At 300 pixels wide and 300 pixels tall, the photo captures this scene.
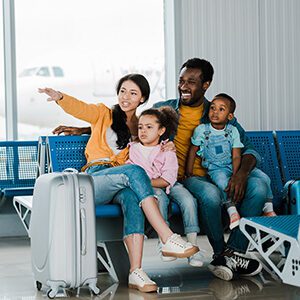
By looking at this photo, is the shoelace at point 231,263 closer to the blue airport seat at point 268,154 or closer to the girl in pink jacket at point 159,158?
the girl in pink jacket at point 159,158

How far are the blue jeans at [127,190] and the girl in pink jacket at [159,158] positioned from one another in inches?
10.8

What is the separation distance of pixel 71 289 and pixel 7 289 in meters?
0.35

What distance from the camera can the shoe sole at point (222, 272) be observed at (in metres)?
→ 4.77

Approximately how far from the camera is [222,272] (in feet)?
15.8

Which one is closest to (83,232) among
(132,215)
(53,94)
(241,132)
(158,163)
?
(132,215)

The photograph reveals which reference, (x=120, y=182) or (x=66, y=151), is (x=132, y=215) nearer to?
(x=120, y=182)

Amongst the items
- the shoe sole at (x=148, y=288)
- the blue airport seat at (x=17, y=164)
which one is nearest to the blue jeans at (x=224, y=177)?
the shoe sole at (x=148, y=288)

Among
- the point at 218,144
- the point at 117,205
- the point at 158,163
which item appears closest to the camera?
the point at 117,205

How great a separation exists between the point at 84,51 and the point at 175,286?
4103mm

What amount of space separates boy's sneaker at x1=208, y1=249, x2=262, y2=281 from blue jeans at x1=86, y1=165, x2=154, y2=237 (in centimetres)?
60

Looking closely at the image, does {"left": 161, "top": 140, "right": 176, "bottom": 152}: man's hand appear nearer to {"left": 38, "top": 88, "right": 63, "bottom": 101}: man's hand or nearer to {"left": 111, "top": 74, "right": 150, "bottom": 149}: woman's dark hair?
{"left": 111, "top": 74, "right": 150, "bottom": 149}: woman's dark hair

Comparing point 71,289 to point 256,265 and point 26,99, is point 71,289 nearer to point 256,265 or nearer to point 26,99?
point 256,265

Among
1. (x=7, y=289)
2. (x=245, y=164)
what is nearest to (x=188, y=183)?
(x=245, y=164)

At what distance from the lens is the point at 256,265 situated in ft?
15.8
